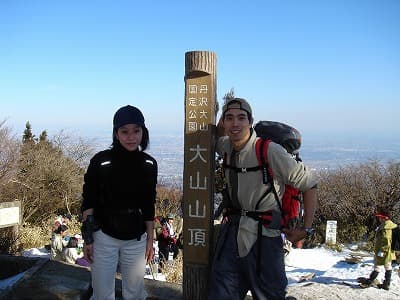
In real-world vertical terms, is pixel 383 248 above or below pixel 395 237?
below

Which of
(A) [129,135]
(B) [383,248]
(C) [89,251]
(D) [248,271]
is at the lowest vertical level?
(B) [383,248]

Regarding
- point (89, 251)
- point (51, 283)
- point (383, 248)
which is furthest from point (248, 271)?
point (383, 248)

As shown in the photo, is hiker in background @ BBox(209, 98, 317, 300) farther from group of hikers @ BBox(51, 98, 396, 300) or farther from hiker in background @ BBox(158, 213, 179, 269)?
hiker in background @ BBox(158, 213, 179, 269)

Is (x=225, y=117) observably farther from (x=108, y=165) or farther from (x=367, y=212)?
(x=367, y=212)

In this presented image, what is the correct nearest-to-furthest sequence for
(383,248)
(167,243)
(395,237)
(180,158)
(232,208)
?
(232,208) → (383,248) → (395,237) → (167,243) → (180,158)

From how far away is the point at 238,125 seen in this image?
2518mm

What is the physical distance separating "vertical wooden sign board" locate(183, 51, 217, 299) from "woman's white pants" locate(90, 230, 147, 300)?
55 cm

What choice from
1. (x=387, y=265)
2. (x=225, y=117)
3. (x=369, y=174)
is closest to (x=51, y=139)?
(x=369, y=174)

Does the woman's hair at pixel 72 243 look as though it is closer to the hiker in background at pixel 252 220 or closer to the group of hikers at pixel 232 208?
the group of hikers at pixel 232 208

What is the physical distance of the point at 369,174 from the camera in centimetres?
1302

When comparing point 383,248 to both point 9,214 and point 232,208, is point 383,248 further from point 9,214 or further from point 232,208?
point 9,214

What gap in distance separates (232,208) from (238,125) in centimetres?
60

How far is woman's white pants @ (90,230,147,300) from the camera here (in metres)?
2.51

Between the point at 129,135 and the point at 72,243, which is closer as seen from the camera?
the point at 129,135
